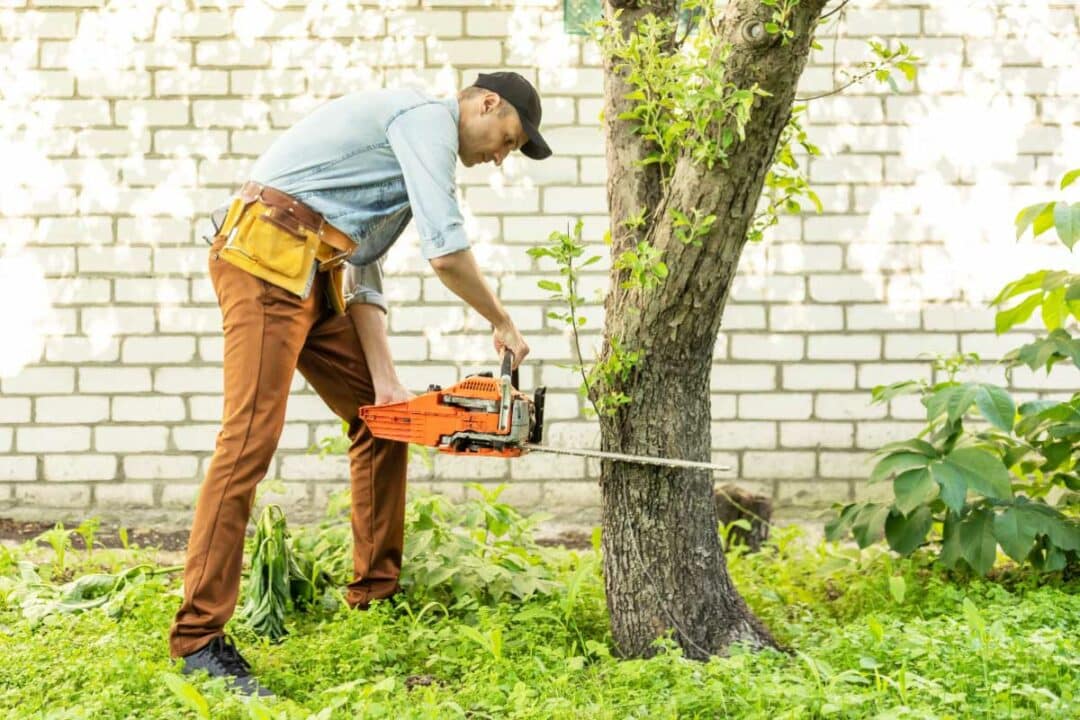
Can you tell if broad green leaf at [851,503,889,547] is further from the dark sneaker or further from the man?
the dark sneaker

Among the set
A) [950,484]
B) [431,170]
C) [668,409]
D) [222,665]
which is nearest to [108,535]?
[222,665]

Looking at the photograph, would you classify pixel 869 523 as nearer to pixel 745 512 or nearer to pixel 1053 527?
pixel 1053 527

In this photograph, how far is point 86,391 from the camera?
5.41 m

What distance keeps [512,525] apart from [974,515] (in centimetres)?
154

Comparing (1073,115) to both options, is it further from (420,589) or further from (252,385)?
(252,385)

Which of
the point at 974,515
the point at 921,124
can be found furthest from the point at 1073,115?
the point at 974,515

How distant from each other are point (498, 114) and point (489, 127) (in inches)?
1.7

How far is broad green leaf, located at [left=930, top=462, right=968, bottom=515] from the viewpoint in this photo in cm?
332

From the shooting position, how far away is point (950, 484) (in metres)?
3.34

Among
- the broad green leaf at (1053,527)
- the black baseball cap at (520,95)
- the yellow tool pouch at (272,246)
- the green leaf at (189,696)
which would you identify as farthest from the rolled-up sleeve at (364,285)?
the broad green leaf at (1053,527)

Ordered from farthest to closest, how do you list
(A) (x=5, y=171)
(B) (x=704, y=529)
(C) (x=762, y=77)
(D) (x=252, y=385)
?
(A) (x=5, y=171), (B) (x=704, y=529), (D) (x=252, y=385), (C) (x=762, y=77)

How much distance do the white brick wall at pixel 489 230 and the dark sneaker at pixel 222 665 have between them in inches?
93.5

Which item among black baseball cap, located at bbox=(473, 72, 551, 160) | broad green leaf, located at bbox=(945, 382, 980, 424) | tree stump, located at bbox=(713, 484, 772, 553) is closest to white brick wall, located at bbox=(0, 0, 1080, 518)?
tree stump, located at bbox=(713, 484, 772, 553)

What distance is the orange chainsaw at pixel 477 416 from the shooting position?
124 inches
